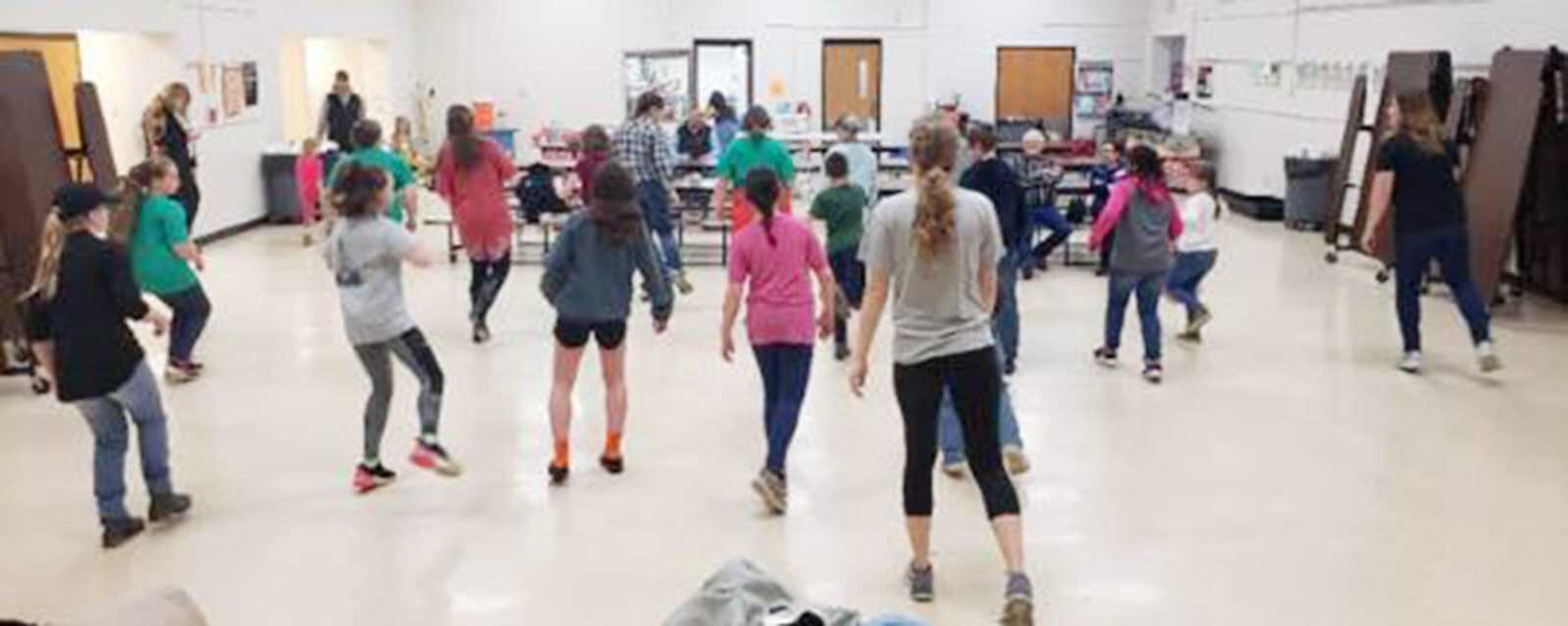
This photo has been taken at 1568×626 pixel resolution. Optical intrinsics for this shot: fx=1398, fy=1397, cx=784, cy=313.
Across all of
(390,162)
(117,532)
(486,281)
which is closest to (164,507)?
(117,532)

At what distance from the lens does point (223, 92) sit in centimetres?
1302

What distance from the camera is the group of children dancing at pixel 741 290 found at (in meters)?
4.08

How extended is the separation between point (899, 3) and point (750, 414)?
1324 centimetres

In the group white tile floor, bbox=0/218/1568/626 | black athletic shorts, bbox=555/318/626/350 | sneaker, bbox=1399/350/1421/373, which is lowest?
white tile floor, bbox=0/218/1568/626

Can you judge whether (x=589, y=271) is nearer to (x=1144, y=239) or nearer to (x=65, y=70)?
(x=1144, y=239)

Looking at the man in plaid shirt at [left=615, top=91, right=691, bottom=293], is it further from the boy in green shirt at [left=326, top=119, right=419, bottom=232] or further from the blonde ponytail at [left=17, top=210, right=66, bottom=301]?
the blonde ponytail at [left=17, top=210, right=66, bottom=301]

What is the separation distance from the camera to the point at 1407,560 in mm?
4781

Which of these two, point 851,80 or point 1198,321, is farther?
point 851,80

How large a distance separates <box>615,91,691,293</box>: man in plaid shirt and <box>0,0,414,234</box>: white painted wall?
4.34 meters

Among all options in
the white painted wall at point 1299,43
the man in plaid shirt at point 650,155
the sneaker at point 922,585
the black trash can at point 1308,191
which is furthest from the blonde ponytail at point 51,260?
the black trash can at point 1308,191

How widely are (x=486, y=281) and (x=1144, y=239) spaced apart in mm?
3863

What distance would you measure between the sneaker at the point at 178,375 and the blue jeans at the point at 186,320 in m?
0.03

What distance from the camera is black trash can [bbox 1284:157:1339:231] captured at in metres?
13.2

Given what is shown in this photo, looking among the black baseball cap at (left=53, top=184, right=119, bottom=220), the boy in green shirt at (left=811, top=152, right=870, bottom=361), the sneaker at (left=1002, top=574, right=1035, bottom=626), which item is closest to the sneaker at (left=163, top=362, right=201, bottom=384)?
the black baseball cap at (left=53, top=184, right=119, bottom=220)
